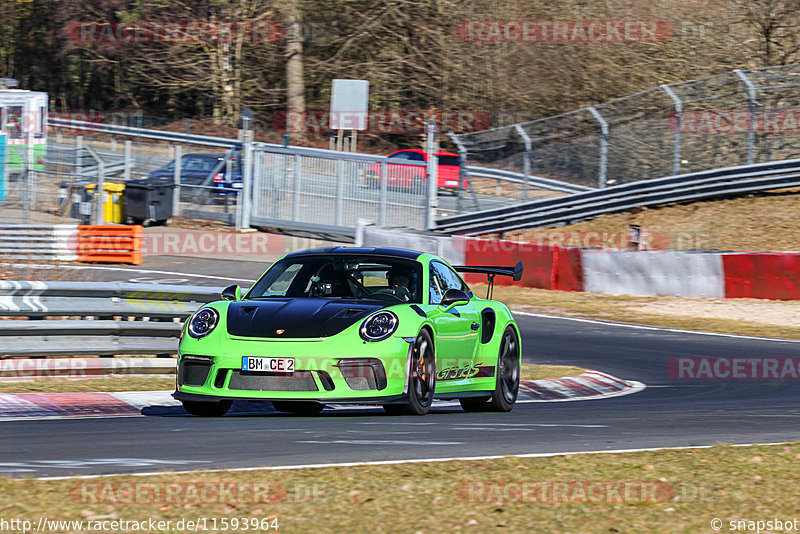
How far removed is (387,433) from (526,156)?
1953cm

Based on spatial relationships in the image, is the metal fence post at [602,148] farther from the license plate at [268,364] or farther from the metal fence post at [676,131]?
the license plate at [268,364]

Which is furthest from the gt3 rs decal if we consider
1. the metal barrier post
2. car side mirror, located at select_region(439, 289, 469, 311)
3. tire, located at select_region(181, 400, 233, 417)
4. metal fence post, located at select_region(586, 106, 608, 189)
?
the metal barrier post

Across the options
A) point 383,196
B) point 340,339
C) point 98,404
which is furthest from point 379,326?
point 383,196

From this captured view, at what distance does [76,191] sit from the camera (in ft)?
94.3

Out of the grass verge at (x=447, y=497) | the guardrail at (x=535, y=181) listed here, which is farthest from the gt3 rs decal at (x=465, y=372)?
the guardrail at (x=535, y=181)

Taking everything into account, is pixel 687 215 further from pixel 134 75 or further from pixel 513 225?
pixel 134 75

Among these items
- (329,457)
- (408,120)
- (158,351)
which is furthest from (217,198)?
(329,457)

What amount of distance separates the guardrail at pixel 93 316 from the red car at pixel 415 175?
1586 centimetres

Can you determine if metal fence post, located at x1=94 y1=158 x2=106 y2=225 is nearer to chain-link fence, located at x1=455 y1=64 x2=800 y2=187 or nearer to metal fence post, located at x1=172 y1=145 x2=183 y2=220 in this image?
metal fence post, located at x1=172 y1=145 x2=183 y2=220

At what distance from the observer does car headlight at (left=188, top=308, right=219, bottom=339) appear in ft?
25.7

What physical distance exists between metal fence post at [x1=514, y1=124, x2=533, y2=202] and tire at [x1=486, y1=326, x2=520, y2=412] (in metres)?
16.3

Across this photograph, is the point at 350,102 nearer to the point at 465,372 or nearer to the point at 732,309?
the point at 732,309

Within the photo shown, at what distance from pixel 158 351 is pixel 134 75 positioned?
41.8 m

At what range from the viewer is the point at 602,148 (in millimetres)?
25438
